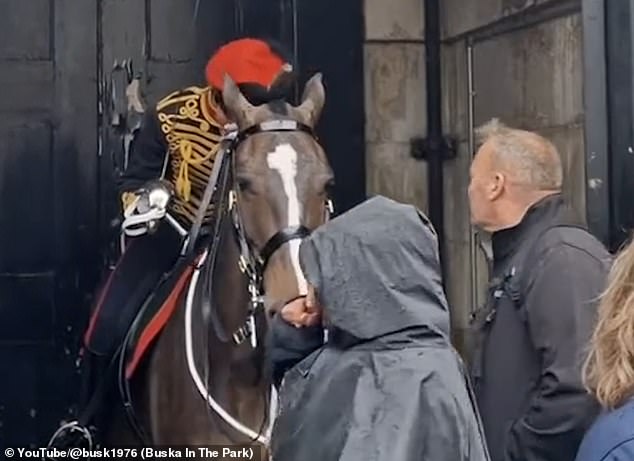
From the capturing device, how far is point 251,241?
4402mm

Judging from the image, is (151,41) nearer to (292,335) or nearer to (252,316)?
(252,316)

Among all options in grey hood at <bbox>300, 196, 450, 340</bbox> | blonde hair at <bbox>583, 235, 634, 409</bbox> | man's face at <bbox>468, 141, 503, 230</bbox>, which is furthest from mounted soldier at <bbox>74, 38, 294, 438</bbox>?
blonde hair at <bbox>583, 235, 634, 409</bbox>

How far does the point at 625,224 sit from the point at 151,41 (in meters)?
3.13

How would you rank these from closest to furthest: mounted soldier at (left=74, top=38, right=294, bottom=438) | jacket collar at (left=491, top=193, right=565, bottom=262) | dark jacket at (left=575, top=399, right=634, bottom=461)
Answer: dark jacket at (left=575, top=399, right=634, bottom=461), jacket collar at (left=491, top=193, right=565, bottom=262), mounted soldier at (left=74, top=38, right=294, bottom=438)

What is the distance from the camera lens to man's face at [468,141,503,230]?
3699 millimetres

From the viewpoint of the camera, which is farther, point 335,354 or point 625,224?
→ point 625,224

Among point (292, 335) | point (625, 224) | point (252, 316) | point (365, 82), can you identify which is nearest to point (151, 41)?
point (365, 82)

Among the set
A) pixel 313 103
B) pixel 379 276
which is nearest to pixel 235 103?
pixel 313 103

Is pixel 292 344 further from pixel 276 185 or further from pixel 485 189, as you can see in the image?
pixel 276 185

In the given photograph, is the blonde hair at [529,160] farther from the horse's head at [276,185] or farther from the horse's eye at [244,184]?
the horse's eye at [244,184]

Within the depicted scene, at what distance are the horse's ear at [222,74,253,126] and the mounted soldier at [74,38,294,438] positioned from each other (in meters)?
0.35

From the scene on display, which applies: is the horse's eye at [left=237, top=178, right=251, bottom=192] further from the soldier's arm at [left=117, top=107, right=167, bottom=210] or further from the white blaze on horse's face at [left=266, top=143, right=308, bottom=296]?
the soldier's arm at [left=117, top=107, right=167, bottom=210]

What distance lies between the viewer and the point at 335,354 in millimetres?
2711

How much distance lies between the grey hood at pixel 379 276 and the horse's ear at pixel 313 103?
2004 mm
